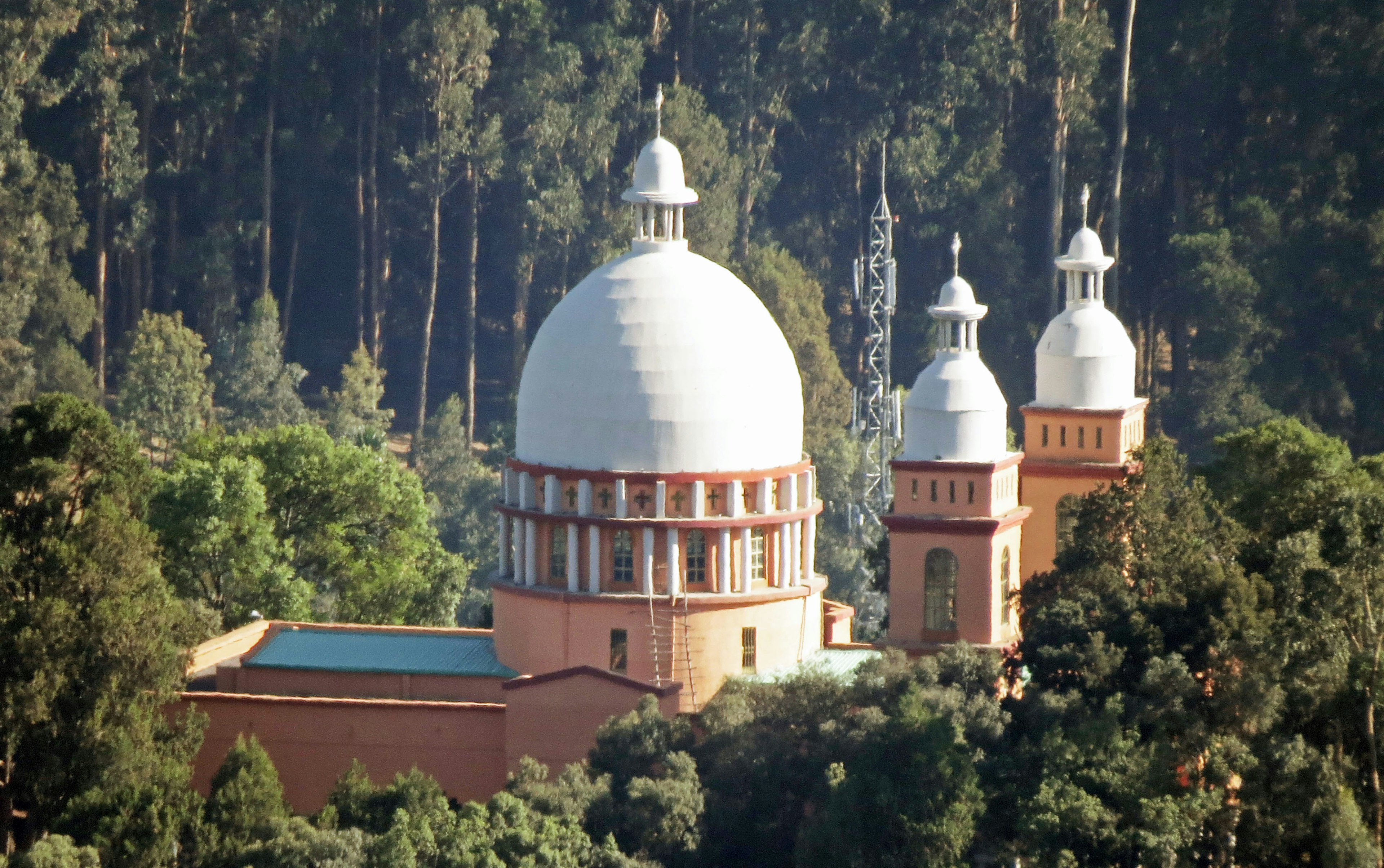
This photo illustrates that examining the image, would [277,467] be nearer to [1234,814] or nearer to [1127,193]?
[1234,814]

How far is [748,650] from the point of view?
70812 mm

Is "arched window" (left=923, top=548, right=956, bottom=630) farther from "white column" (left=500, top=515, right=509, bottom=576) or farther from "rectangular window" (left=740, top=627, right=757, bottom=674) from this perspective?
"white column" (left=500, top=515, right=509, bottom=576)

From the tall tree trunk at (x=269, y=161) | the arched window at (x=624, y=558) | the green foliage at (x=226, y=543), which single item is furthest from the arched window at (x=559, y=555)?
the tall tree trunk at (x=269, y=161)

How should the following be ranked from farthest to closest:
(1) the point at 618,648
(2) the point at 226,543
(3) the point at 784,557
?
(2) the point at 226,543 < (3) the point at 784,557 < (1) the point at 618,648

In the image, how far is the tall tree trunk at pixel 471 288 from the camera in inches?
4990

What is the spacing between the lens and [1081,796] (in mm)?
60719

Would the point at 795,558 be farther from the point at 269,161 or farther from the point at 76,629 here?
the point at 269,161

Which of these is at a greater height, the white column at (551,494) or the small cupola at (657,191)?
the small cupola at (657,191)

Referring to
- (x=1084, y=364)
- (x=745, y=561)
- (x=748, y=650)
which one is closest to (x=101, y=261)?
(x=1084, y=364)

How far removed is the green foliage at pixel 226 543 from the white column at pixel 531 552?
580 inches

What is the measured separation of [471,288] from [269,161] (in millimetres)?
9266

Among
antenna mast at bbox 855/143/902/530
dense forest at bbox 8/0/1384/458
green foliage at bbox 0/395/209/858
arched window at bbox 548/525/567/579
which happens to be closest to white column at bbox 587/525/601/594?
arched window at bbox 548/525/567/579

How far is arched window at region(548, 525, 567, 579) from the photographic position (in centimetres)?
7075

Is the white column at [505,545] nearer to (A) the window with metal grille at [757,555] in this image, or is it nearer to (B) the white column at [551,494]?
(B) the white column at [551,494]
